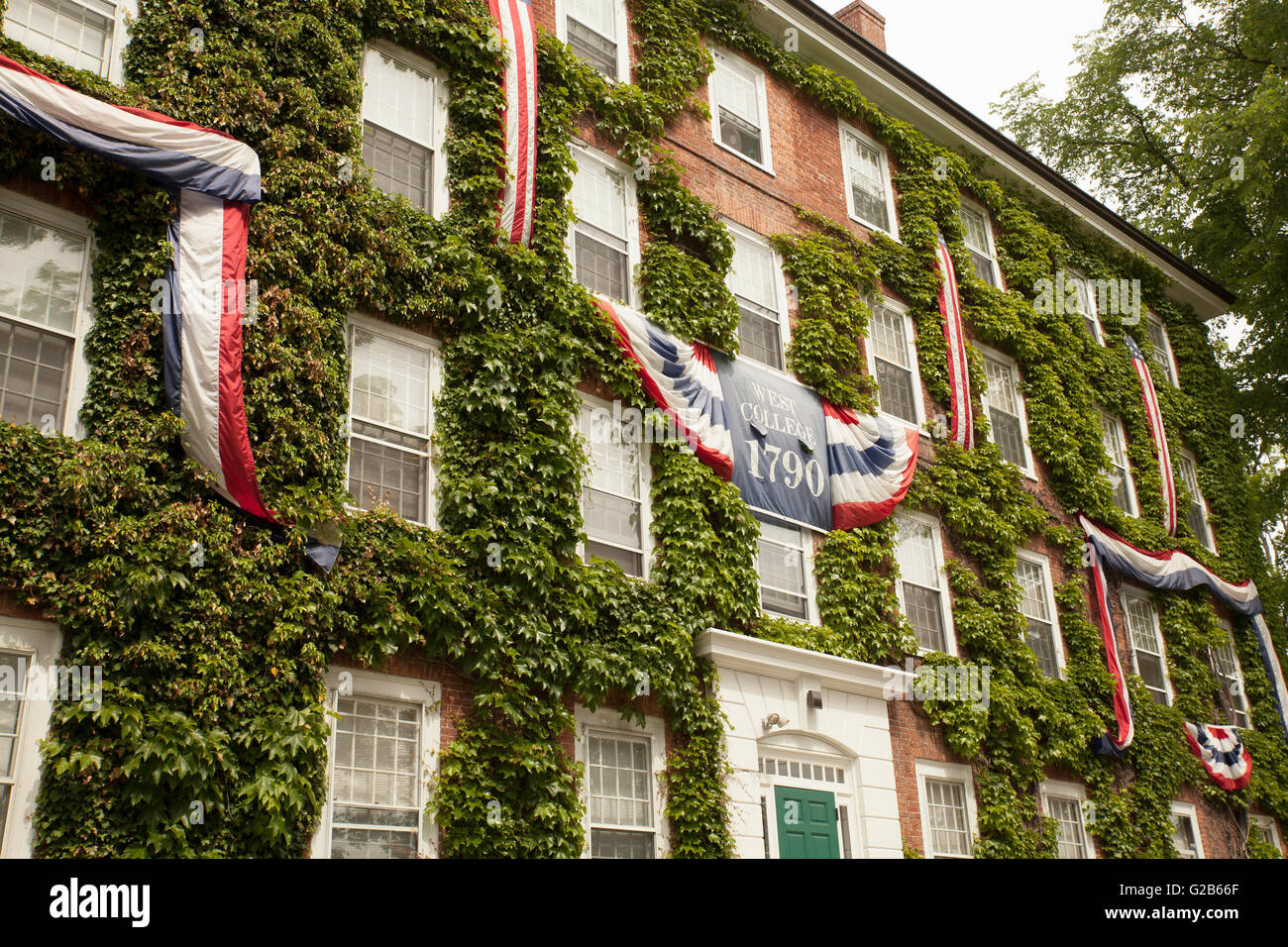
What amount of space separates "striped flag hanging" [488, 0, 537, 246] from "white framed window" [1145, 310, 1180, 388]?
17.6 m

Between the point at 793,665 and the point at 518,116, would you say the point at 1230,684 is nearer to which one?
the point at 793,665

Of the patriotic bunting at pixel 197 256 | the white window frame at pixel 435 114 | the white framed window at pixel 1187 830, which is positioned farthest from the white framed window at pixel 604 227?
the white framed window at pixel 1187 830

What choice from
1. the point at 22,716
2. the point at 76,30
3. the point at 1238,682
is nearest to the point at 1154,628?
the point at 1238,682

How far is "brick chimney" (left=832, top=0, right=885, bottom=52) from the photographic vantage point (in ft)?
75.3

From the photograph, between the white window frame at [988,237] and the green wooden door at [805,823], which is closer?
the green wooden door at [805,823]

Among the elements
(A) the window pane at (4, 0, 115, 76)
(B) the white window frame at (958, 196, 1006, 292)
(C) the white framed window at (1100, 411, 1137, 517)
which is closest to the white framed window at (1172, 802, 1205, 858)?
(C) the white framed window at (1100, 411, 1137, 517)

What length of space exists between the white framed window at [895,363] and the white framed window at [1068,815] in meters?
6.06

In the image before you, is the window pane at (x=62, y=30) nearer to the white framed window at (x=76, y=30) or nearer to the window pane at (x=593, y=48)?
the white framed window at (x=76, y=30)

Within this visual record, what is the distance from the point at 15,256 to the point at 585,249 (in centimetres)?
701

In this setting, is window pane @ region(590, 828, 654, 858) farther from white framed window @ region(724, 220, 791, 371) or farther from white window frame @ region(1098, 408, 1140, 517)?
white window frame @ region(1098, 408, 1140, 517)

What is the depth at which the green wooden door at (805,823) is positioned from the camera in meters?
13.1

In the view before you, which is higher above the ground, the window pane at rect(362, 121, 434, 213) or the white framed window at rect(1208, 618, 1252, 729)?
the window pane at rect(362, 121, 434, 213)
